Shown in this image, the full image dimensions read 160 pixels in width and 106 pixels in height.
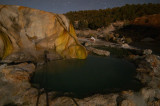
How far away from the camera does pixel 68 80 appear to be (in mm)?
5781

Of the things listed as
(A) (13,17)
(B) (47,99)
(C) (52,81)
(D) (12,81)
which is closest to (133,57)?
(C) (52,81)

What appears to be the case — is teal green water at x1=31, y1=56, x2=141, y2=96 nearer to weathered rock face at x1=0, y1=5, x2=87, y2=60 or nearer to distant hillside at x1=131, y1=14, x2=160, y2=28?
weathered rock face at x1=0, y1=5, x2=87, y2=60

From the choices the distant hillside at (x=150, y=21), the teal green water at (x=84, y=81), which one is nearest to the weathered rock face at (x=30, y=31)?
the teal green water at (x=84, y=81)

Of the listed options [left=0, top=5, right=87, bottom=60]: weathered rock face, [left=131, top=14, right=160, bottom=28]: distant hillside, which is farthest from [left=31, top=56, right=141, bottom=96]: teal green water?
[left=131, top=14, right=160, bottom=28]: distant hillside

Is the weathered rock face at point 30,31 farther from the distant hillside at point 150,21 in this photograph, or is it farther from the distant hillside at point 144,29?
the distant hillside at point 150,21

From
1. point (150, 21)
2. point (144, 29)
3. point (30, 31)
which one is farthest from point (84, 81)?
point (150, 21)

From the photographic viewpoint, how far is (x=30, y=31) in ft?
27.6

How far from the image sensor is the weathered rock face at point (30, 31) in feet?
25.8

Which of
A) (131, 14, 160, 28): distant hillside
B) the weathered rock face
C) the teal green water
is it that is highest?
(131, 14, 160, 28): distant hillside

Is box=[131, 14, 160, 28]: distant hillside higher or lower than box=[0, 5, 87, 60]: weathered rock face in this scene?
higher

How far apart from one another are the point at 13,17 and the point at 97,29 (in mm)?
29676

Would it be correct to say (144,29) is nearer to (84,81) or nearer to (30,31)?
(84,81)

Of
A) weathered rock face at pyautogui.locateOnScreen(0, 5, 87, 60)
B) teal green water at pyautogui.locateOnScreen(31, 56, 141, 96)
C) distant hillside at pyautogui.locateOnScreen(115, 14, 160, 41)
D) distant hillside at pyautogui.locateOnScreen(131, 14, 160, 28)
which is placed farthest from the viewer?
distant hillside at pyautogui.locateOnScreen(131, 14, 160, 28)

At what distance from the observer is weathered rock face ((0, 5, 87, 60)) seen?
7.87 metres
